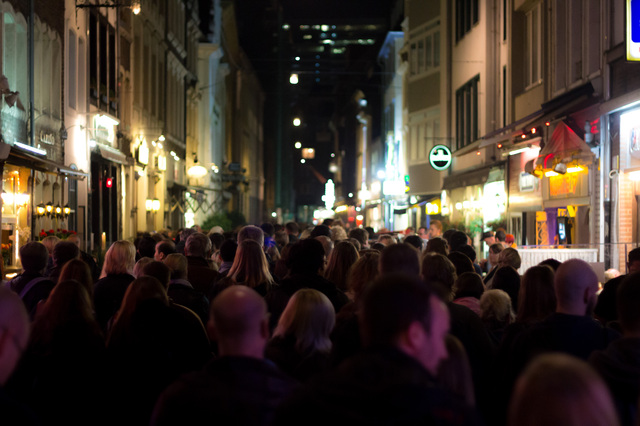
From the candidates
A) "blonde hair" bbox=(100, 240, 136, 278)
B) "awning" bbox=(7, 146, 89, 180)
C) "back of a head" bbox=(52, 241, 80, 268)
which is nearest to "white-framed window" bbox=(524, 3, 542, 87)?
"awning" bbox=(7, 146, 89, 180)

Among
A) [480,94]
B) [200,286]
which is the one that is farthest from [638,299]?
[480,94]

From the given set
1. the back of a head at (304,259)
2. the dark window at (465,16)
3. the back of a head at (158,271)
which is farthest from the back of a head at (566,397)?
the dark window at (465,16)

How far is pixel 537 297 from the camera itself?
6062mm

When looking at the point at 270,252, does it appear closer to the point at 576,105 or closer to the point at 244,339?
the point at 576,105

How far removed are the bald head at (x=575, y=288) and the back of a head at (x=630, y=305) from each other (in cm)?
65

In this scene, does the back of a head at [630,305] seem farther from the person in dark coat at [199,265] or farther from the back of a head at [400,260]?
the person in dark coat at [199,265]

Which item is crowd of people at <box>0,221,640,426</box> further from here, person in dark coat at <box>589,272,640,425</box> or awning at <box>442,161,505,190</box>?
awning at <box>442,161,505,190</box>

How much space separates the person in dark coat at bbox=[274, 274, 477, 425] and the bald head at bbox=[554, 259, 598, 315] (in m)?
2.25

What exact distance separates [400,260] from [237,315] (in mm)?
2443

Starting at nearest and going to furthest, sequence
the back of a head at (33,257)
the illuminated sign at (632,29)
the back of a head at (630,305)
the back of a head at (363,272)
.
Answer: the back of a head at (630,305) < the back of a head at (363,272) < the back of a head at (33,257) < the illuminated sign at (632,29)

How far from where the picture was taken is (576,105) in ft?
58.5

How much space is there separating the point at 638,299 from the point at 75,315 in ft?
11.1

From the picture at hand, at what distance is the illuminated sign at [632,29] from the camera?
12.6 m

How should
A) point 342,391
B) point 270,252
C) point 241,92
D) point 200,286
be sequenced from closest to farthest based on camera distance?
point 342,391 < point 200,286 < point 270,252 < point 241,92
